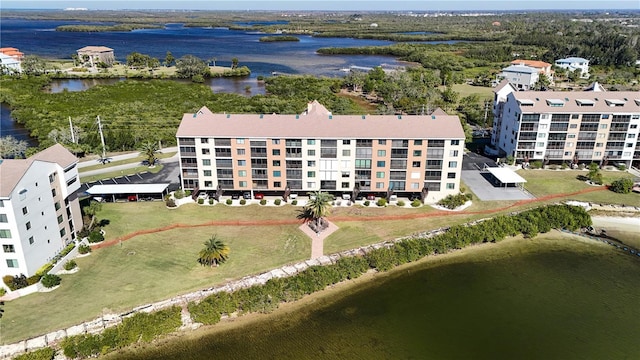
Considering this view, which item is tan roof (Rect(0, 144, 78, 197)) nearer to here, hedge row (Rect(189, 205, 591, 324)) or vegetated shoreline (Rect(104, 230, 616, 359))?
vegetated shoreline (Rect(104, 230, 616, 359))

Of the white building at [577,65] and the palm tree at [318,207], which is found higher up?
the white building at [577,65]

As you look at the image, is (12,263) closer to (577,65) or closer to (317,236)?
(317,236)

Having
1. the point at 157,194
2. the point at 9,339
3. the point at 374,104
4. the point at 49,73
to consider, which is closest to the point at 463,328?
the point at 9,339

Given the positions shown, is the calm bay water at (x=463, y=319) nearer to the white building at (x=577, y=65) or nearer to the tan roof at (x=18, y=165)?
the tan roof at (x=18, y=165)

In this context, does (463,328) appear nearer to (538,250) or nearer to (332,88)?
(538,250)

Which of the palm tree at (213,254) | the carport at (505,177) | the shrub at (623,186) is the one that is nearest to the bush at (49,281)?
the palm tree at (213,254)

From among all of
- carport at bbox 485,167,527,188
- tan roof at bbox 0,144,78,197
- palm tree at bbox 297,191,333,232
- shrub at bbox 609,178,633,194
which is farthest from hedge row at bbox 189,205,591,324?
tan roof at bbox 0,144,78,197
